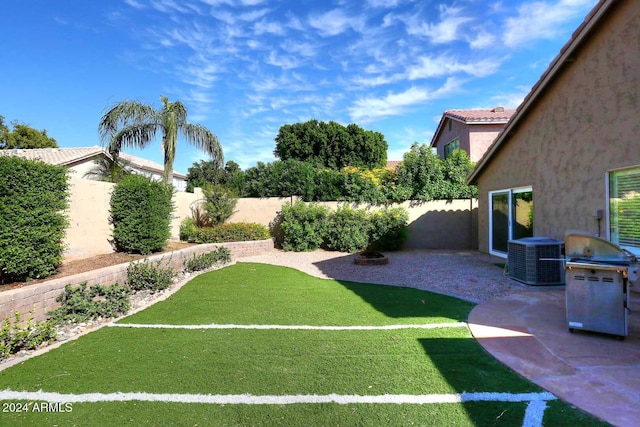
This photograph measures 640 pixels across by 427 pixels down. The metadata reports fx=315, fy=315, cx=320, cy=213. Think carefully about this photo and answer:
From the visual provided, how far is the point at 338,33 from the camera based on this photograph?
42.8 feet

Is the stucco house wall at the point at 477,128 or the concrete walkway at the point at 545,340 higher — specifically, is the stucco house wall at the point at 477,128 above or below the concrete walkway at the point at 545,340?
above

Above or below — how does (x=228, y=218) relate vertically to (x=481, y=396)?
above

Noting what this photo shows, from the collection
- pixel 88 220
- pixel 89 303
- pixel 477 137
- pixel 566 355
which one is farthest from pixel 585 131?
pixel 477 137

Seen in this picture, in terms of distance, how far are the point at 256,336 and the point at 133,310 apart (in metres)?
2.98

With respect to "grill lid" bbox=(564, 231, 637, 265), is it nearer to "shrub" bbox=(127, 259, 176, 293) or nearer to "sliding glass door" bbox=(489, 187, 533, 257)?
"sliding glass door" bbox=(489, 187, 533, 257)

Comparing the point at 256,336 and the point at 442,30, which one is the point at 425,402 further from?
the point at 442,30

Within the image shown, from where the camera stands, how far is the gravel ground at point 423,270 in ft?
23.7

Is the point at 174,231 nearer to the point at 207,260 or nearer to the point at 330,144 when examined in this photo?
the point at 207,260

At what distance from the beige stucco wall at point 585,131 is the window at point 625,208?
5.6 inches

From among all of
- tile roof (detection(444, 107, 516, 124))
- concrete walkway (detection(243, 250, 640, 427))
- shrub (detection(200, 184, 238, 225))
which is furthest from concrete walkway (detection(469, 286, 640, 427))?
tile roof (detection(444, 107, 516, 124))

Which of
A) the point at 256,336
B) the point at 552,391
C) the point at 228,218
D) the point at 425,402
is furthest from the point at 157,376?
the point at 228,218

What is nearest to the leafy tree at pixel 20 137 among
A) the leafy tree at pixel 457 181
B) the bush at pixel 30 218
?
the bush at pixel 30 218

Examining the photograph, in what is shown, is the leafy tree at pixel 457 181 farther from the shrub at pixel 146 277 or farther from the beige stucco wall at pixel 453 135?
the shrub at pixel 146 277

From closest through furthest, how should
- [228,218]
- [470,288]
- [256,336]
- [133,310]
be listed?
[256,336], [133,310], [470,288], [228,218]
